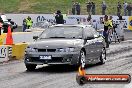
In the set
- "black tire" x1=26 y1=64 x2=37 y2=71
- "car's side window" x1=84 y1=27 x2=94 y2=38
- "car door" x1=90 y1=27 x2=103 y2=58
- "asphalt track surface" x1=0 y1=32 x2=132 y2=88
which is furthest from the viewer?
"car door" x1=90 y1=27 x2=103 y2=58

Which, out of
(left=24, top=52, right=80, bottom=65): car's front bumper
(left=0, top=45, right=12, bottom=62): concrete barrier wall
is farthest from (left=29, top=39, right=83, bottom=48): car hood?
(left=0, top=45, right=12, bottom=62): concrete barrier wall

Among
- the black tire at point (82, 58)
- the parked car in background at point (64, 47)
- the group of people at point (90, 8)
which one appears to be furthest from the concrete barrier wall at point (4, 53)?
the group of people at point (90, 8)

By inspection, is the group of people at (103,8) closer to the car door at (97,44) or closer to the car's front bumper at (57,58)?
the car door at (97,44)

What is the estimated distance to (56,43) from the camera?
14.4 metres

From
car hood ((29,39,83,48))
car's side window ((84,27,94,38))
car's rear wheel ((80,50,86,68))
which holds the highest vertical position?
car's side window ((84,27,94,38))

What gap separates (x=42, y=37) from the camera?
15461 millimetres

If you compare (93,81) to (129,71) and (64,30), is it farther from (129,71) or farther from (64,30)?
(64,30)

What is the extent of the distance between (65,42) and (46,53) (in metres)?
0.68

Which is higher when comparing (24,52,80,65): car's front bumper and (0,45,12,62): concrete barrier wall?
(24,52,80,65): car's front bumper

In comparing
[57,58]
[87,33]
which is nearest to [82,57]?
[57,58]

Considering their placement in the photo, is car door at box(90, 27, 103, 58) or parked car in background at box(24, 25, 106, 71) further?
car door at box(90, 27, 103, 58)

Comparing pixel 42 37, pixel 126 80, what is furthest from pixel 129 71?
pixel 126 80

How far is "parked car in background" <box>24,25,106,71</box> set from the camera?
47.0 feet

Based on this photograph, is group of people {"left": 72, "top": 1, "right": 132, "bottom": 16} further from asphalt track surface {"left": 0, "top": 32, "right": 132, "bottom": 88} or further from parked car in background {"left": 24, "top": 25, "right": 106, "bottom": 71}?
parked car in background {"left": 24, "top": 25, "right": 106, "bottom": 71}
